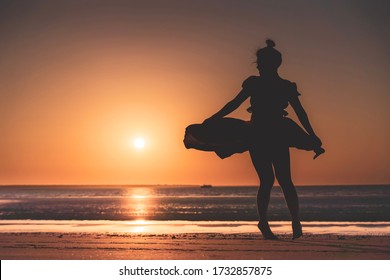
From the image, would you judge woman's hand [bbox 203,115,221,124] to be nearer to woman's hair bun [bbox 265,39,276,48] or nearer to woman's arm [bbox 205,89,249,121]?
woman's arm [bbox 205,89,249,121]

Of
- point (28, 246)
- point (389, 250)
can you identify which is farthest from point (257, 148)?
point (28, 246)

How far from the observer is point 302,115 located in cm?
800

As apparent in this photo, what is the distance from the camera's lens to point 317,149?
26.7 ft

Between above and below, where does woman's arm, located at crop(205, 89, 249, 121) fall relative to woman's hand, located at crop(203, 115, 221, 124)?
above

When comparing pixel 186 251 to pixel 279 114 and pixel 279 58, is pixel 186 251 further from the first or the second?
pixel 279 58

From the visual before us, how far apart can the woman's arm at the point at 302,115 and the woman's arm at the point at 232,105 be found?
613mm

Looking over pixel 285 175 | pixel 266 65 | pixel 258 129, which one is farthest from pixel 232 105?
pixel 285 175

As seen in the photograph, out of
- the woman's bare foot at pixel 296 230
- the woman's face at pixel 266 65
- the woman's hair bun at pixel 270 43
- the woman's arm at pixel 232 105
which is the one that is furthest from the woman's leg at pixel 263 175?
the woman's hair bun at pixel 270 43

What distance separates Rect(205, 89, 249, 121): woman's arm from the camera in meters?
7.88

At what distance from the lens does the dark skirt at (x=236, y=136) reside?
802cm

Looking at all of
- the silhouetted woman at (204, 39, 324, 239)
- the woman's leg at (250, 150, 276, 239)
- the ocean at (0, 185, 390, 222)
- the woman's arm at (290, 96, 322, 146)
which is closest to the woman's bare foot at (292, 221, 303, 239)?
the silhouetted woman at (204, 39, 324, 239)

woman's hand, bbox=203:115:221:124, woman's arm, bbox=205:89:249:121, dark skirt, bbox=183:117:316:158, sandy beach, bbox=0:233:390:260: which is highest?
woman's arm, bbox=205:89:249:121

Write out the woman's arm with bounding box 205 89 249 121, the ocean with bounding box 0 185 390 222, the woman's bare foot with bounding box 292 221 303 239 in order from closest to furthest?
the woman's arm with bounding box 205 89 249 121 → the woman's bare foot with bounding box 292 221 303 239 → the ocean with bounding box 0 185 390 222

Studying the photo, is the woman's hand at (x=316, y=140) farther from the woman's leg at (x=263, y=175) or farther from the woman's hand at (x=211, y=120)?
the woman's hand at (x=211, y=120)
